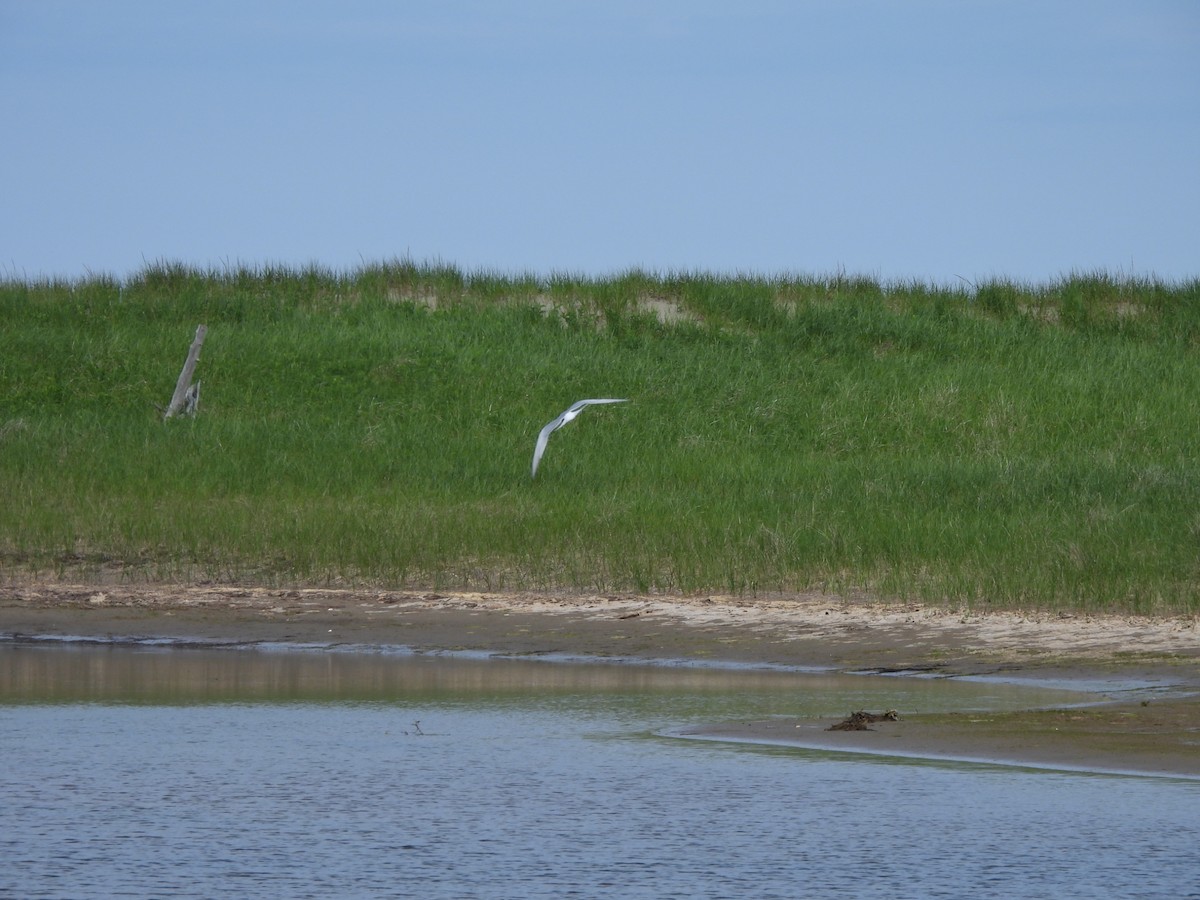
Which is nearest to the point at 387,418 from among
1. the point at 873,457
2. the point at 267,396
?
the point at 267,396

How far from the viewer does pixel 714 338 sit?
31938mm

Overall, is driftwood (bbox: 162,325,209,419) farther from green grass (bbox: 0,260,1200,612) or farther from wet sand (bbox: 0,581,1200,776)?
wet sand (bbox: 0,581,1200,776)

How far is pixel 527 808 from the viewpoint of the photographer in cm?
682

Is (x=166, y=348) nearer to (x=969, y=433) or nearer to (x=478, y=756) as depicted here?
(x=969, y=433)

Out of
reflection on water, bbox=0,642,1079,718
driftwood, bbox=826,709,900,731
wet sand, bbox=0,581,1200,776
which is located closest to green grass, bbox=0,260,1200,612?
wet sand, bbox=0,581,1200,776

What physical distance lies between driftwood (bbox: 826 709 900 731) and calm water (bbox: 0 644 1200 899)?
485 millimetres

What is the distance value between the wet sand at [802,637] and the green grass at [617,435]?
948 millimetres

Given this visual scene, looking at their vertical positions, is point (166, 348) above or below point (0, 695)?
above

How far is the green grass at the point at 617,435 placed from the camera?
1602 cm

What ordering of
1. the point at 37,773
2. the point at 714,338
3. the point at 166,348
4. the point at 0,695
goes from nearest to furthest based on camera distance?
the point at 37,773 < the point at 0,695 < the point at 166,348 < the point at 714,338

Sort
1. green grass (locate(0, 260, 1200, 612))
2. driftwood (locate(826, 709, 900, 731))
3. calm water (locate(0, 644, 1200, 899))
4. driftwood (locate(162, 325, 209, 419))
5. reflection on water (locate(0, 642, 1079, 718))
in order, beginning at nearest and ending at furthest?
calm water (locate(0, 644, 1200, 899)), driftwood (locate(826, 709, 900, 731)), reflection on water (locate(0, 642, 1079, 718)), green grass (locate(0, 260, 1200, 612)), driftwood (locate(162, 325, 209, 419))

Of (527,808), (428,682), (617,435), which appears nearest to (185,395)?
(617,435)

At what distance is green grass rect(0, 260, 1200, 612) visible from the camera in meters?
16.0

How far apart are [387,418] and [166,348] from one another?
18.5 feet
